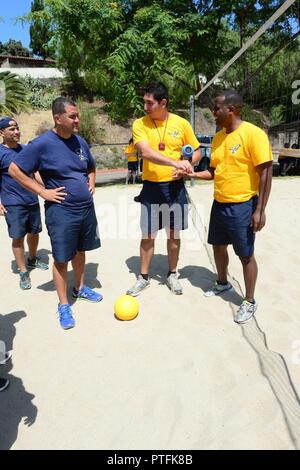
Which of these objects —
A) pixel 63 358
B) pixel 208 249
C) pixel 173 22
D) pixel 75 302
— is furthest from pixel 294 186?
pixel 63 358

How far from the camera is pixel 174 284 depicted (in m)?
3.74

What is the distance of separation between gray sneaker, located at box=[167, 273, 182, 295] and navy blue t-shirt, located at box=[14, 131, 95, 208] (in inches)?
48.5

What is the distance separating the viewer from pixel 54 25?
999 cm

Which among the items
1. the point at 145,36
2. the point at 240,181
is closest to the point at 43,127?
the point at 145,36

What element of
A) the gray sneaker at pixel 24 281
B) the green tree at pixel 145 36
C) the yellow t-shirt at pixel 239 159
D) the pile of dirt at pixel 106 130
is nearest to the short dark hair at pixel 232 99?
the yellow t-shirt at pixel 239 159

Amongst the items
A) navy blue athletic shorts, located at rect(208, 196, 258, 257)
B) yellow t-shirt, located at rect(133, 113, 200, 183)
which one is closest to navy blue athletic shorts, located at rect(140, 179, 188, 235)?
yellow t-shirt, located at rect(133, 113, 200, 183)

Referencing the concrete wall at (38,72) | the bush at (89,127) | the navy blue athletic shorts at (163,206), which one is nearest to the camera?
the navy blue athletic shorts at (163,206)

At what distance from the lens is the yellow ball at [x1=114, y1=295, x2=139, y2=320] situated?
320cm

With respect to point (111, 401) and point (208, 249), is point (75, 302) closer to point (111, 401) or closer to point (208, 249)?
point (111, 401)

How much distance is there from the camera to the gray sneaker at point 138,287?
368cm

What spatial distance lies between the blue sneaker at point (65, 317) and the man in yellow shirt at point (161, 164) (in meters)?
0.71

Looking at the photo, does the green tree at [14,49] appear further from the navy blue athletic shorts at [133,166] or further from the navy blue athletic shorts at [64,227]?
the navy blue athletic shorts at [64,227]

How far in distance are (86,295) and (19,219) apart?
3.75ft

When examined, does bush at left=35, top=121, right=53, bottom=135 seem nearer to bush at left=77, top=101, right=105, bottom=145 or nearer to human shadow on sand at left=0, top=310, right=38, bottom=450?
bush at left=77, top=101, right=105, bottom=145
